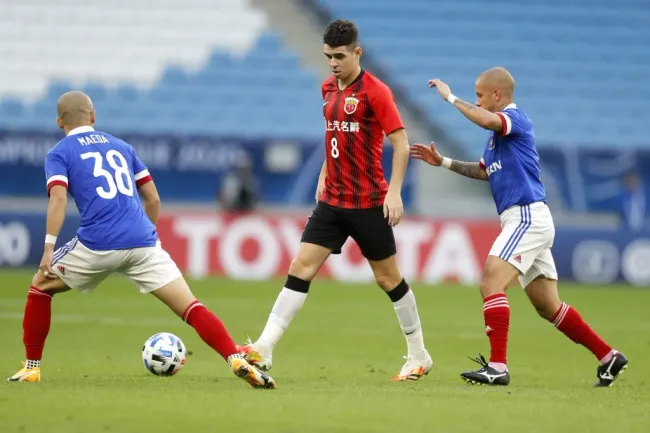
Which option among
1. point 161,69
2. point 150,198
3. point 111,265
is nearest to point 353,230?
point 150,198

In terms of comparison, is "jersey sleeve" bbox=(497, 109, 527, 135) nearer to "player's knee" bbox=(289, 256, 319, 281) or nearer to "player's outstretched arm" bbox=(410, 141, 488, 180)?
"player's outstretched arm" bbox=(410, 141, 488, 180)

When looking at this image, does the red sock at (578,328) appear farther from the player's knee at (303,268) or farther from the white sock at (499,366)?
the player's knee at (303,268)

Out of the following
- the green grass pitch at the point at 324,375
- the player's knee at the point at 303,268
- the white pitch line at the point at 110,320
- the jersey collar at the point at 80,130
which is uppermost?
the jersey collar at the point at 80,130

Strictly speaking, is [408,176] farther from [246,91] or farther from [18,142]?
[18,142]

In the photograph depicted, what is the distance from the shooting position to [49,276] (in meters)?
7.43

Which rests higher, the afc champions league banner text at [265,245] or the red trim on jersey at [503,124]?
the red trim on jersey at [503,124]

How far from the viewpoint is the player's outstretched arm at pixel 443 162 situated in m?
8.66

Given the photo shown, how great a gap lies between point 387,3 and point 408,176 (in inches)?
217

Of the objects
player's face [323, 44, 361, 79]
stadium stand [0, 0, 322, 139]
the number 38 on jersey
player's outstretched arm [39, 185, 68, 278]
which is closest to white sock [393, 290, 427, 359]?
player's face [323, 44, 361, 79]

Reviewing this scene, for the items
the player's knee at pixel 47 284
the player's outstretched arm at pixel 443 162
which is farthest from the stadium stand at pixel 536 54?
the player's knee at pixel 47 284

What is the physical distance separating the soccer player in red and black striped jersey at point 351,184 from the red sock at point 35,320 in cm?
139

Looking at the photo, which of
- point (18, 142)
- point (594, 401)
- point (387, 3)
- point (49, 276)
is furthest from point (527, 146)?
point (387, 3)

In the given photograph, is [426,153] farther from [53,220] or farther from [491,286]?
[53,220]

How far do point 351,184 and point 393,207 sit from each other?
40 cm
